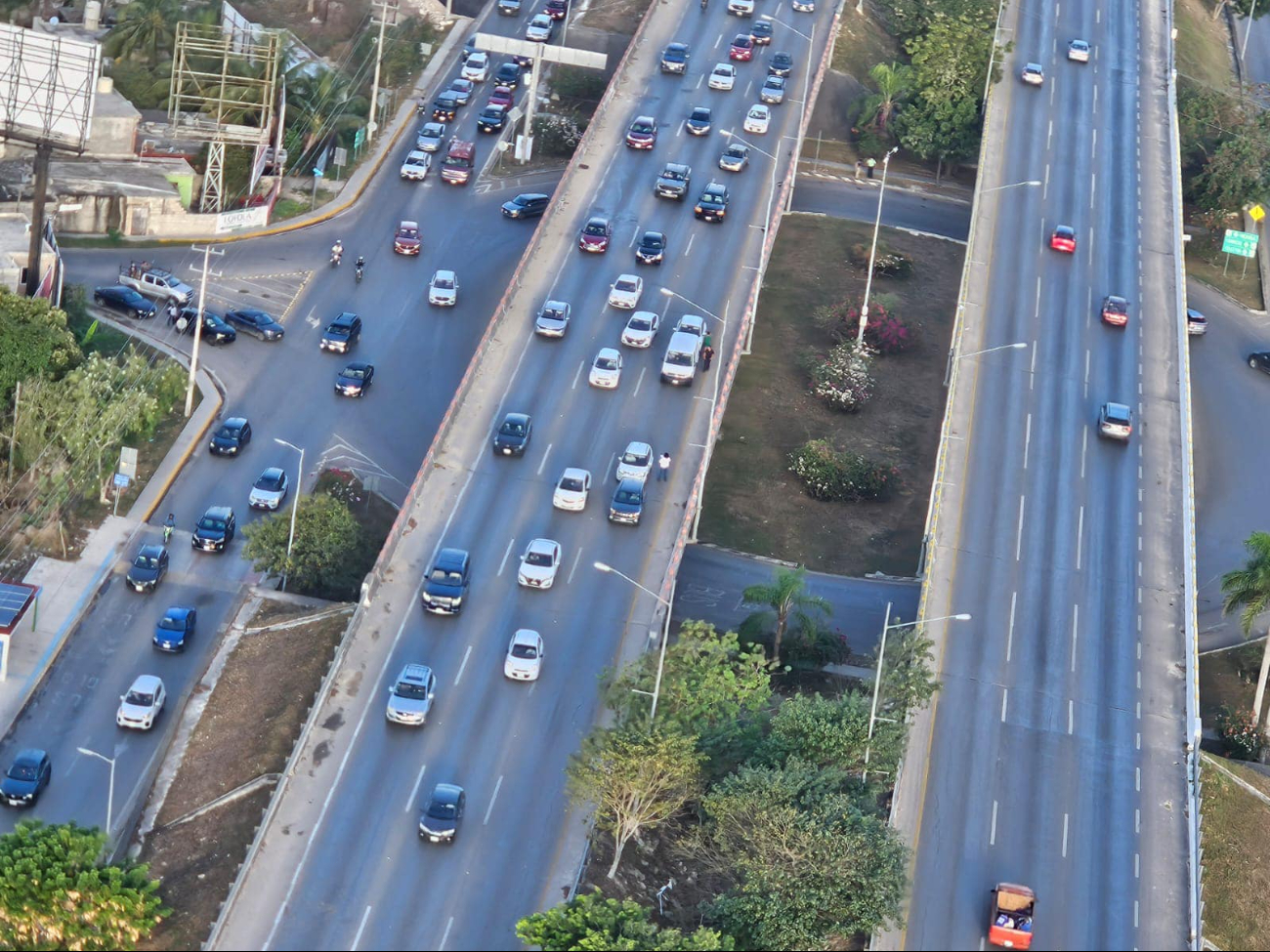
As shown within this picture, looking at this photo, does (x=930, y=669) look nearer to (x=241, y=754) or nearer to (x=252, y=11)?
(x=241, y=754)

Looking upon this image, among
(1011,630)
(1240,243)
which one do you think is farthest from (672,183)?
(1011,630)

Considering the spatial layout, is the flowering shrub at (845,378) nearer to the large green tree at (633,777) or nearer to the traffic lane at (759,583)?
the traffic lane at (759,583)

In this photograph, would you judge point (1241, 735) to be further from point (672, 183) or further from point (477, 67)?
point (477, 67)

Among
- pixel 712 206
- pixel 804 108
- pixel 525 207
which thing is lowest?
pixel 525 207

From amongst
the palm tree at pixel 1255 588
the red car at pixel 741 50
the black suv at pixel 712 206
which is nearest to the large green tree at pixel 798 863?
the palm tree at pixel 1255 588

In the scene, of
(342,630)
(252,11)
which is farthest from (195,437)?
(252,11)

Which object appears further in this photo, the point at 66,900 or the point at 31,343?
the point at 31,343
